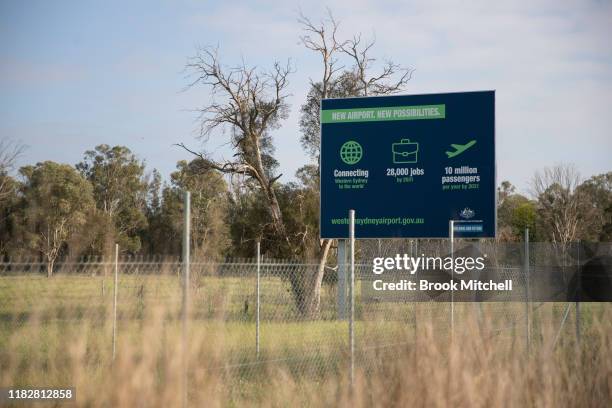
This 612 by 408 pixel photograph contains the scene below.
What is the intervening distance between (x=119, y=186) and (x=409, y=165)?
4013 centimetres

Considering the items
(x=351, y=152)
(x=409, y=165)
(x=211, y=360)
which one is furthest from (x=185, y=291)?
(x=351, y=152)

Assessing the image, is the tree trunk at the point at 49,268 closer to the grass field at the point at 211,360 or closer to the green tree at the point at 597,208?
the grass field at the point at 211,360

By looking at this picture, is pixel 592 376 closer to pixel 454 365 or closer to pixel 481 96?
pixel 454 365

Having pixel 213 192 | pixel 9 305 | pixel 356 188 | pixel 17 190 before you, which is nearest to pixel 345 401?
pixel 9 305

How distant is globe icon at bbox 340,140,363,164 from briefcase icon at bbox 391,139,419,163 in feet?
2.49

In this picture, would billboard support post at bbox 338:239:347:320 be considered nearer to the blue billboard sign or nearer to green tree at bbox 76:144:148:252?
the blue billboard sign

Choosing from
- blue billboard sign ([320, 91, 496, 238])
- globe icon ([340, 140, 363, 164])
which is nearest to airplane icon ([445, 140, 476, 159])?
blue billboard sign ([320, 91, 496, 238])

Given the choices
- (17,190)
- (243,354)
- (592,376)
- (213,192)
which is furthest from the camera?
(213,192)

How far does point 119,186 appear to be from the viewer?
182 ft

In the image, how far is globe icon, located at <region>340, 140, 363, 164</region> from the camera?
18.3m

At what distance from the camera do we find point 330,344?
1285cm

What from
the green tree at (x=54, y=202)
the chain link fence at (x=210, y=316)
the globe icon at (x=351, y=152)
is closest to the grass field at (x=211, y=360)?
the chain link fence at (x=210, y=316)

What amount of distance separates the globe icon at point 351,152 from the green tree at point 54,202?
1888 centimetres

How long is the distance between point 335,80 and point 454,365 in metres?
17.6
